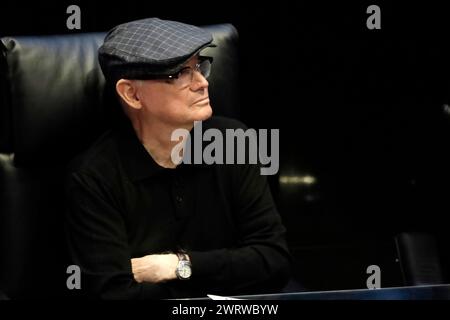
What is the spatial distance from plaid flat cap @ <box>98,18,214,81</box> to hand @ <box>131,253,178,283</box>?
424mm

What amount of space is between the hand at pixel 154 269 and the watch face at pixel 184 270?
0.01 meters

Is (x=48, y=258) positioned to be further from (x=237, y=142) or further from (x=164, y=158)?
(x=237, y=142)

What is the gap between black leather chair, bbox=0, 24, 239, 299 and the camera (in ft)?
6.15

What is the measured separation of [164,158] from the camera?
1.96 m

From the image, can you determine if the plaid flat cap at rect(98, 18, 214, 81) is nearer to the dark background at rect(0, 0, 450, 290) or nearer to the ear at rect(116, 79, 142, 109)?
the ear at rect(116, 79, 142, 109)

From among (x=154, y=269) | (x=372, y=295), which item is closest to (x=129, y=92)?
(x=154, y=269)

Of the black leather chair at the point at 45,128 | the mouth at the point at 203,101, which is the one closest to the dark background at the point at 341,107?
the black leather chair at the point at 45,128

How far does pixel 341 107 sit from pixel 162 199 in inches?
39.8

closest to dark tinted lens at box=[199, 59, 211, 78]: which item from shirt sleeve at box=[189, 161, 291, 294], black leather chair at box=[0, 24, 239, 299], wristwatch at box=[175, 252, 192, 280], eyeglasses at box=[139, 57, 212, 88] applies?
eyeglasses at box=[139, 57, 212, 88]

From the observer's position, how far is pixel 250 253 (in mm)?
1941

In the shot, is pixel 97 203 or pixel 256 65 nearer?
pixel 97 203
